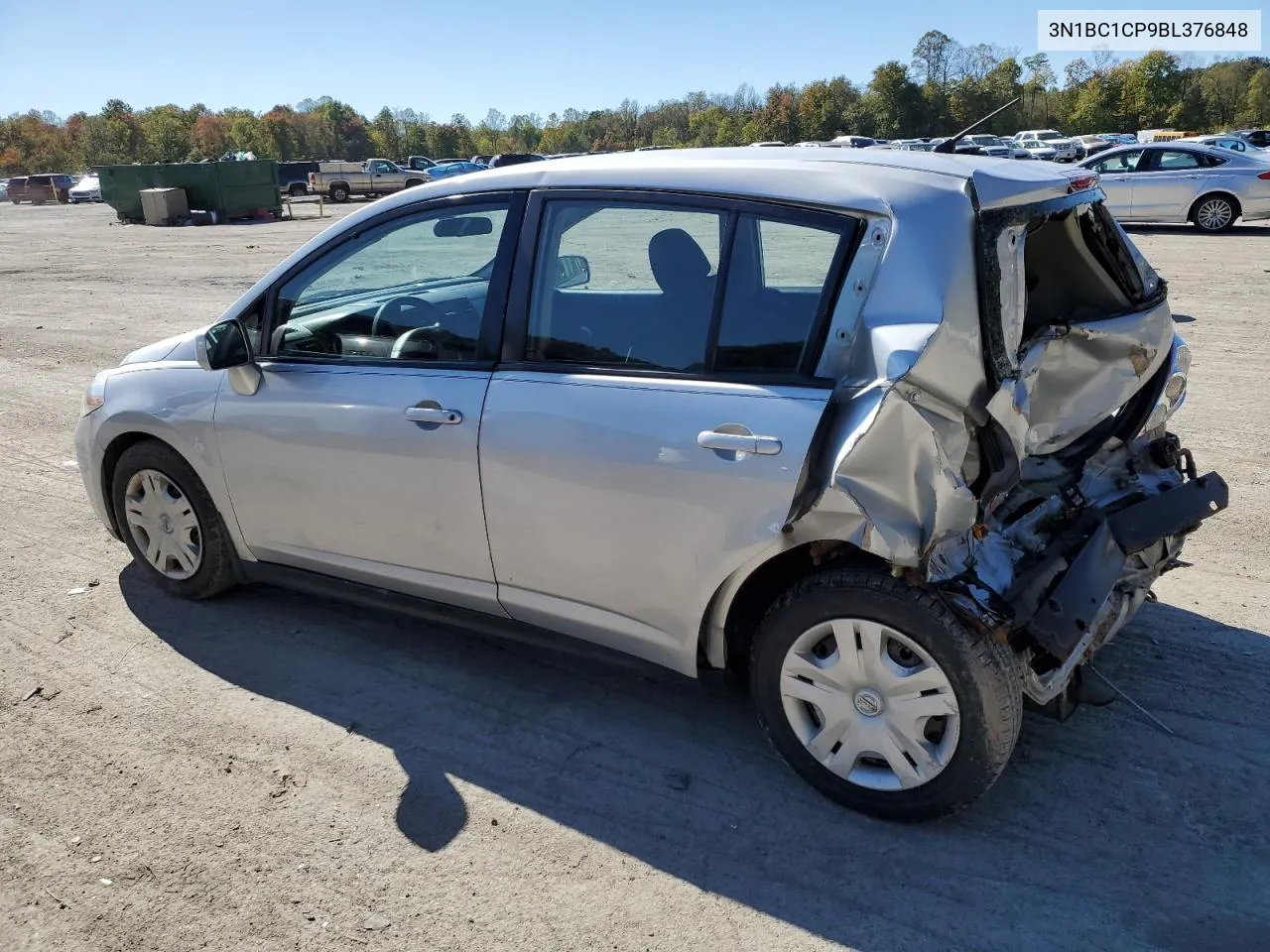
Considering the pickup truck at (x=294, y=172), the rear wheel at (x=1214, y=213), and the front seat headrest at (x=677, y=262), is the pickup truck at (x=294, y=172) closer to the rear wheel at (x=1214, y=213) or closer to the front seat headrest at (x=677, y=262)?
the rear wheel at (x=1214, y=213)

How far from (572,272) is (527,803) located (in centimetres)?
180

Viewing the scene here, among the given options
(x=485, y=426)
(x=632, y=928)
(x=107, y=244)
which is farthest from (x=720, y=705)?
(x=107, y=244)

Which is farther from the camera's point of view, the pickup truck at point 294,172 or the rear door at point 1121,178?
the pickup truck at point 294,172

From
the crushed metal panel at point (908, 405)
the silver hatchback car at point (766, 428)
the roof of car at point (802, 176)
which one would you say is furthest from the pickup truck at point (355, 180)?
the crushed metal panel at point (908, 405)

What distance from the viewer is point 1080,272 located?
3.43 m

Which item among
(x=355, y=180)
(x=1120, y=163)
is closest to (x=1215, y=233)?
(x=1120, y=163)

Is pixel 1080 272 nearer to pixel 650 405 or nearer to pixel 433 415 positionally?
pixel 650 405

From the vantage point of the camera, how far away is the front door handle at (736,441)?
9.14 feet

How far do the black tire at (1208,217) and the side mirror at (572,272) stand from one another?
1764cm

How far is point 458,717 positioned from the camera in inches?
141

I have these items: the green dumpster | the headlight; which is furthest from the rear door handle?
the green dumpster

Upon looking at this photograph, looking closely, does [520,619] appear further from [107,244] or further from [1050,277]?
[107,244]

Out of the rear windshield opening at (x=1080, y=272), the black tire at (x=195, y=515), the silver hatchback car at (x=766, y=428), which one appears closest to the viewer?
the silver hatchback car at (x=766, y=428)

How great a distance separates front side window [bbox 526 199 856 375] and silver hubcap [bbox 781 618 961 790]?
83 cm
